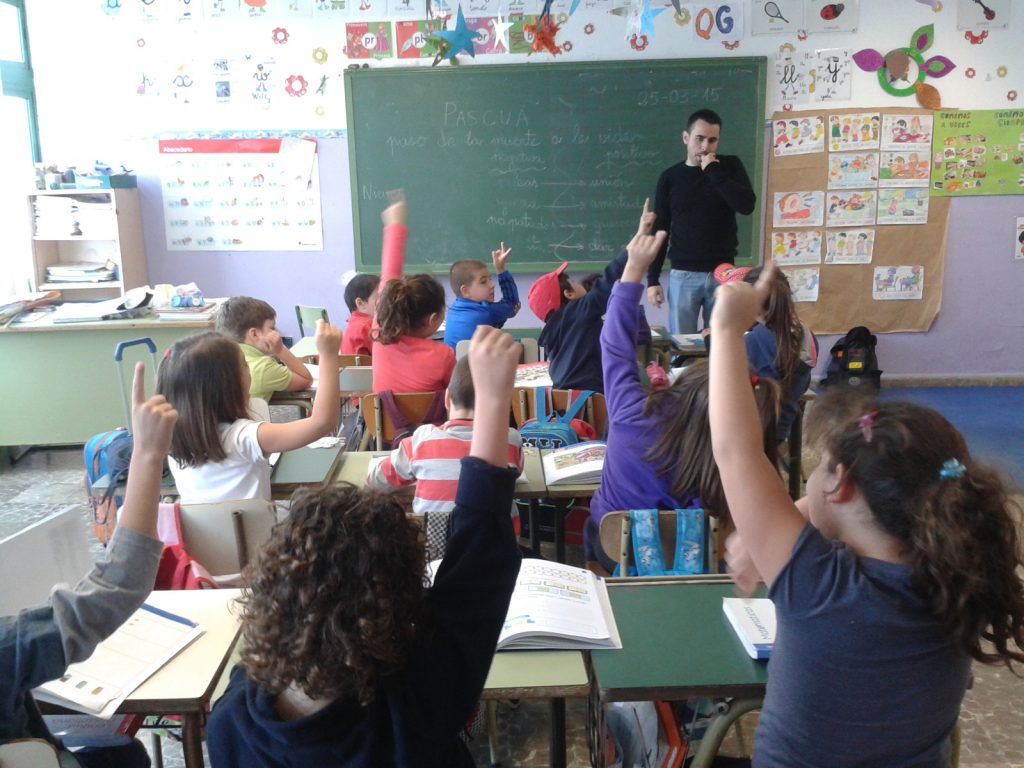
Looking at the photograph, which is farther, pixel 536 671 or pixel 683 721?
pixel 683 721

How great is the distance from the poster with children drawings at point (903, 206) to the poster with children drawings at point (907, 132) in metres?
0.27

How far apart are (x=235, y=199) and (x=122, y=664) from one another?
15.3 ft

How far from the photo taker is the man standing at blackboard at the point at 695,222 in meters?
4.70

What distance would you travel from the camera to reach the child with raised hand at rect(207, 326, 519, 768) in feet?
3.01

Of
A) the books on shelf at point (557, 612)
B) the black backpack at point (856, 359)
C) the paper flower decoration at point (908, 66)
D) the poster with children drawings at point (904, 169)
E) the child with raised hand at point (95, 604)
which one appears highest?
the paper flower decoration at point (908, 66)

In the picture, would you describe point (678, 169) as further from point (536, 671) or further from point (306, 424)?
point (536, 671)

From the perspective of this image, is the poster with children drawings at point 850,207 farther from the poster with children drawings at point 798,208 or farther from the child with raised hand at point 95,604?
the child with raised hand at point 95,604

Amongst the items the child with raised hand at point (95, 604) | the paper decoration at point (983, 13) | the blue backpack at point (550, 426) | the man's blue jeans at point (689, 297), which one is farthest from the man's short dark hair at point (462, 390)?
the paper decoration at point (983, 13)

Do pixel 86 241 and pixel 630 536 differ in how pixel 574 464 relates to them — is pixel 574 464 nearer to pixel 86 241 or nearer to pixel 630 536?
pixel 630 536

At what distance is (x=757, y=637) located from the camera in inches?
56.9

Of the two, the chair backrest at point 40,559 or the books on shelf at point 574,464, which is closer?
the chair backrest at point 40,559

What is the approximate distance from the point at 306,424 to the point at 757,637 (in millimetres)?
1156

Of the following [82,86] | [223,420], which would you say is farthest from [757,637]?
[82,86]

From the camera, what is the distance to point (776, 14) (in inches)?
208
